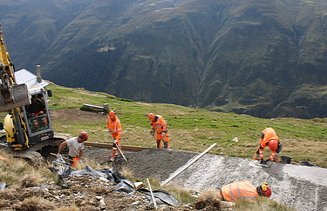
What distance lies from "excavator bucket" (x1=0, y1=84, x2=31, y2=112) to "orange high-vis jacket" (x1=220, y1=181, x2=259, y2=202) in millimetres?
5683

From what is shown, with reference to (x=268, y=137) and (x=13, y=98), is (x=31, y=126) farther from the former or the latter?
(x=268, y=137)

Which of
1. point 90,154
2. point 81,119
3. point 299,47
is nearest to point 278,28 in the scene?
point 299,47

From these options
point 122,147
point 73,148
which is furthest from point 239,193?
point 122,147

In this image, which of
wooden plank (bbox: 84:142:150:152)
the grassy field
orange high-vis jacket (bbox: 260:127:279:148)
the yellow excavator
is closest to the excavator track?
the yellow excavator

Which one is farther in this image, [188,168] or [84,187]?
[188,168]

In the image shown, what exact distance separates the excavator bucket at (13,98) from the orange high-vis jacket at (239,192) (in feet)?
18.6

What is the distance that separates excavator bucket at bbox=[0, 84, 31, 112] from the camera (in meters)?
7.47

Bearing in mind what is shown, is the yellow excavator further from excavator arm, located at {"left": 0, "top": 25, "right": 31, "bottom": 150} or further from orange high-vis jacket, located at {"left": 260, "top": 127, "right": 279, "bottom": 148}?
orange high-vis jacket, located at {"left": 260, "top": 127, "right": 279, "bottom": 148}

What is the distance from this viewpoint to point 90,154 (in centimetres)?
1886

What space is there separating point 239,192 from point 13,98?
20.1 feet

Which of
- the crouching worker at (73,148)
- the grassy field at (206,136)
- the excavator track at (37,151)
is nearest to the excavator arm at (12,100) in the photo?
the excavator track at (37,151)

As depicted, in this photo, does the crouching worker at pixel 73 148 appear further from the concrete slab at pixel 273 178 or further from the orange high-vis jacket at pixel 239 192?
the orange high-vis jacket at pixel 239 192

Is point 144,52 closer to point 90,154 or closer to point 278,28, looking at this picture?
point 278,28

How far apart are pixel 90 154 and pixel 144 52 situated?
A: 182351 millimetres
